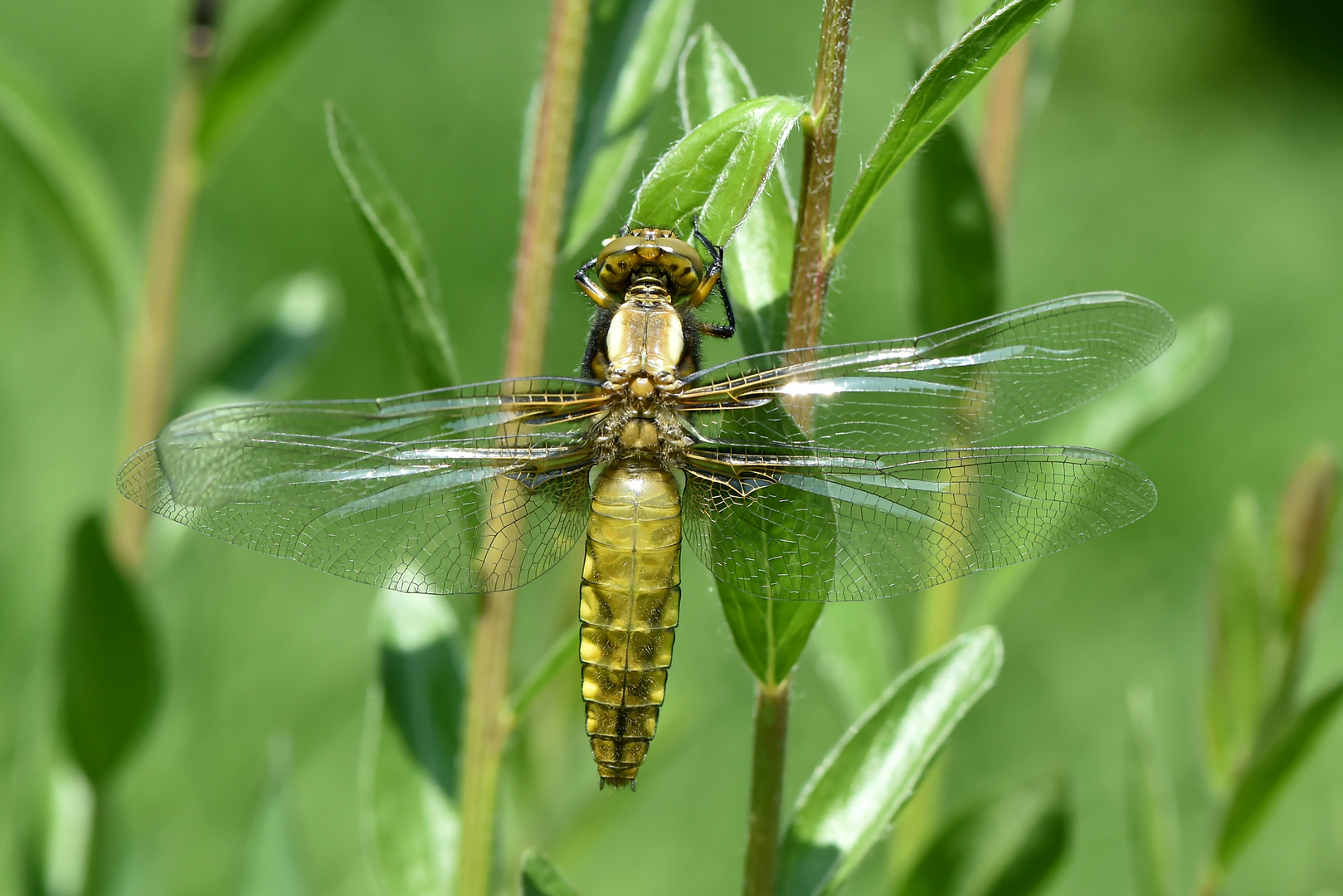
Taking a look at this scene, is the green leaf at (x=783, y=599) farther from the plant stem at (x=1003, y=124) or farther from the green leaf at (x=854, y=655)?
the plant stem at (x=1003, y=124)

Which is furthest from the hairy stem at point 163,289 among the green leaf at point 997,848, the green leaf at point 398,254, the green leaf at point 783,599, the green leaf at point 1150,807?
the green leaf at point 1150,807

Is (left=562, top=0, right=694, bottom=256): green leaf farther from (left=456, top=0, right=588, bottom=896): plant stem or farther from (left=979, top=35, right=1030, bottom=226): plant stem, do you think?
(left=979, top=35, right=1030, bottom=226): plant stem

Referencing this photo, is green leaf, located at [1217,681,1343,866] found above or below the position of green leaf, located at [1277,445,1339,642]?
below

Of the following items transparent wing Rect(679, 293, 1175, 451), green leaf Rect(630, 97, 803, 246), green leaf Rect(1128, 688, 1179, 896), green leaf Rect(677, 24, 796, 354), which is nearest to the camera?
green leaf Rect(630, 97, 803, 246)

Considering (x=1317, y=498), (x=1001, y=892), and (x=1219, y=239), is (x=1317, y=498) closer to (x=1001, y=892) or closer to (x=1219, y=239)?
(x=1001, y=892)

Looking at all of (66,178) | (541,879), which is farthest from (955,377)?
(66,178)

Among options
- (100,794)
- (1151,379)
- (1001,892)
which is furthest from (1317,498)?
(100,794)

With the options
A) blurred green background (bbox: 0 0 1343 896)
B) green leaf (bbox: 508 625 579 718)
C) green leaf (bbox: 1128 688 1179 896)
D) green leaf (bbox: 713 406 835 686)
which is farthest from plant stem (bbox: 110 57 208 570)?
green leaf (bbox: 1128 688 1179 896)
